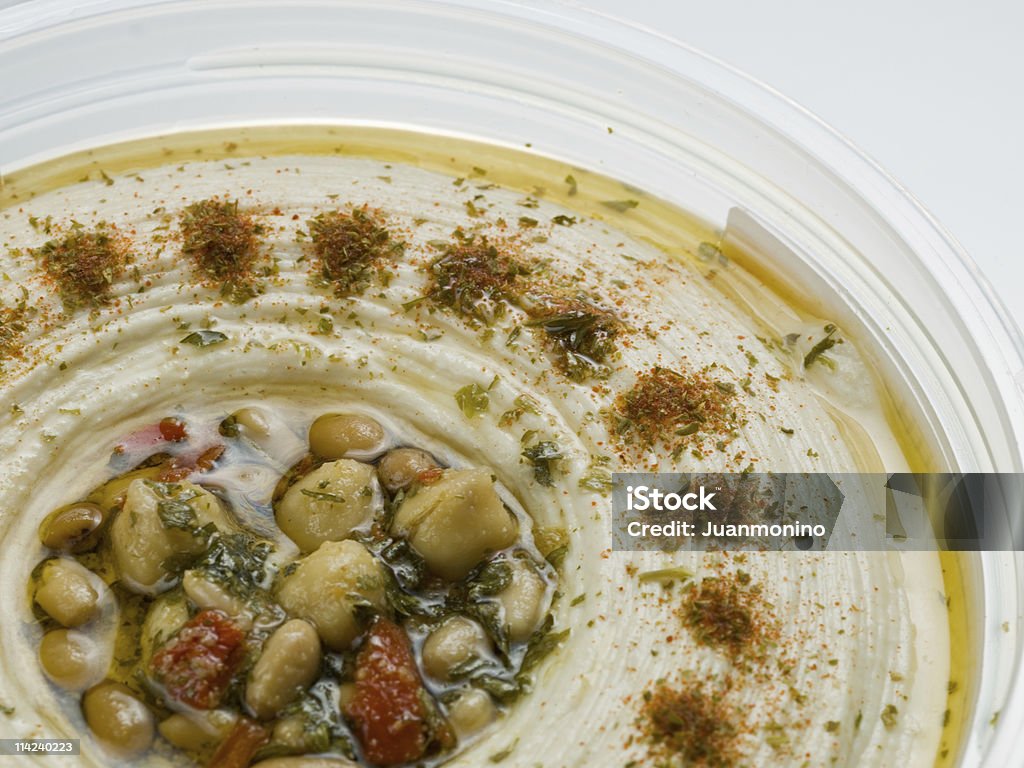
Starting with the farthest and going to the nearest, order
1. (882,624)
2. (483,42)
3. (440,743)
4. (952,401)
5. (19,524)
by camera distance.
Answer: (483,42), (952,401), (19,524), (882,624), (440,743)

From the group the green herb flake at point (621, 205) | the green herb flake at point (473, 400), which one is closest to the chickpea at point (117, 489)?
the green herb flake at point (473, 400)

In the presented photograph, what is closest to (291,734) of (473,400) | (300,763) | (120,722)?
(300,763)

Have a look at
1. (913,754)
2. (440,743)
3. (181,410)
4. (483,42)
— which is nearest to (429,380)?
(181,410)

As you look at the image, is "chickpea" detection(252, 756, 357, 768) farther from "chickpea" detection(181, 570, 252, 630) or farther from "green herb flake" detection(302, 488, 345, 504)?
"green herb flake" detection(302, 488, 345, 504)

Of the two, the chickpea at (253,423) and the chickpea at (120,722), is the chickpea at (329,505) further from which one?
the chickpea at (120,722)

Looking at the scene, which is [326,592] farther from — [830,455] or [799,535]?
[830,455]

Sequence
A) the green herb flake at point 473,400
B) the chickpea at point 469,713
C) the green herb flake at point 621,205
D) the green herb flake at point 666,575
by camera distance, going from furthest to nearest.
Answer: the green herb flake at point 621,205 < the green herb flake at point 473,400 < the green herb flake at point 666,575 < the chickpea at point 469,713

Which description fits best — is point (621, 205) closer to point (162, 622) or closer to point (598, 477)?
point (598, 477)
